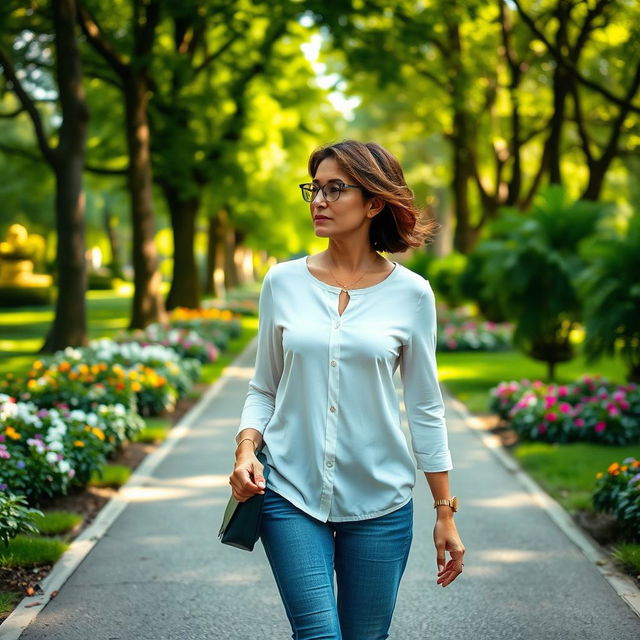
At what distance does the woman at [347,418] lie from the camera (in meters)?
2.99

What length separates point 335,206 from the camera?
3123 mm

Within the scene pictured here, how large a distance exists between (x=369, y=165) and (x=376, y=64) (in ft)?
53.4

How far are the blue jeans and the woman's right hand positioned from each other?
3.1 inches

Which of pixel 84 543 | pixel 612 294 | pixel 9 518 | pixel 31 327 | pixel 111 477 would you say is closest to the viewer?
pixel 9 518

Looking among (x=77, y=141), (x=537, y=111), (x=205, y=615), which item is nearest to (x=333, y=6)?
(x=77, y=141)

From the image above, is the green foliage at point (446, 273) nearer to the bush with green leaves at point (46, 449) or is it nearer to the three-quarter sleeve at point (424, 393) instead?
the bush with green leaves at point (46, 449)

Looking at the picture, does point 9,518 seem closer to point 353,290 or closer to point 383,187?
point 353,290

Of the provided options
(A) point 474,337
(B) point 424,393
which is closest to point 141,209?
(A) point 474,337

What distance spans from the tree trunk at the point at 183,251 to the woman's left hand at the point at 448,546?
73.6 ft

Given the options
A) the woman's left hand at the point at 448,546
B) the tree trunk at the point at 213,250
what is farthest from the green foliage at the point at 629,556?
the tree trunk at the point at 213,250

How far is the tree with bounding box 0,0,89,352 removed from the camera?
14.9 m

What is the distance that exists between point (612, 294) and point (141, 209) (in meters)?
10.4

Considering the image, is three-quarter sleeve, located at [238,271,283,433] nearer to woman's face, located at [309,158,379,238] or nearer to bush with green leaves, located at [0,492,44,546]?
woman's face, located at [309,158,379,238]

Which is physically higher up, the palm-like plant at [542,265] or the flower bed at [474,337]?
the palm-like plant at [542,265]
